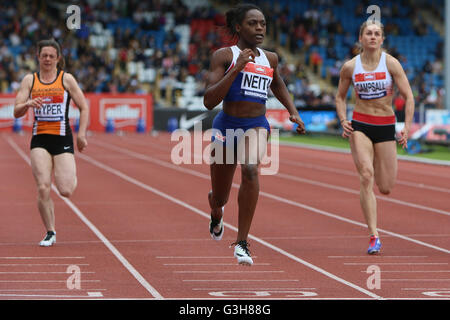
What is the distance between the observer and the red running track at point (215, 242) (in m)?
7.23

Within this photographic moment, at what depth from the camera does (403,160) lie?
23.2 m

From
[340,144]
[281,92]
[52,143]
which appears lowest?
[340,144]

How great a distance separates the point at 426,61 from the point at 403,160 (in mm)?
22894

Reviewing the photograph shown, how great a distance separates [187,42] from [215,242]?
36.1 meters

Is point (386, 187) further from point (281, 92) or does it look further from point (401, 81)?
point (281, 92)

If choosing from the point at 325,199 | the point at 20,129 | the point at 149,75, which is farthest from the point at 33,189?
the point at 149,75

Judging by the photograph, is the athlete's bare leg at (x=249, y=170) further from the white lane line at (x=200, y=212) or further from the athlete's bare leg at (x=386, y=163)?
the athlete's bare leg at (x=386, y=163)

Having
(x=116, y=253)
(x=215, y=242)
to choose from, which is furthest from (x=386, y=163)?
(x=116, y=253)

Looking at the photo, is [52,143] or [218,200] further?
[52,143]

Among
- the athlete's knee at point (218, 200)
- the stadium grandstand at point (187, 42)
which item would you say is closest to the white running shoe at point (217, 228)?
the athlete's knee at point (218, 200)

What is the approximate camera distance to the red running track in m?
7.23

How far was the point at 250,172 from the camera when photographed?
25.3ft

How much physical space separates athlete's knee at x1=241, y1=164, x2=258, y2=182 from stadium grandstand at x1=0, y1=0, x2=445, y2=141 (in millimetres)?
29421

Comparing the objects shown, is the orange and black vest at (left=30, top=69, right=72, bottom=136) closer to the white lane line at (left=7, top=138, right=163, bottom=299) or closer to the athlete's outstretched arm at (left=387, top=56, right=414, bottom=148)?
the white lane line at (left=7, top=138, right=163, bottom=299)
